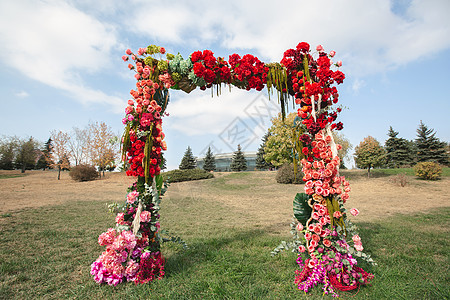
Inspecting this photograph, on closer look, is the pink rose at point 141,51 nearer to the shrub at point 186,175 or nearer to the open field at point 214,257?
the open field at point 214,257

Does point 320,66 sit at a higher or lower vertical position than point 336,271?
higher

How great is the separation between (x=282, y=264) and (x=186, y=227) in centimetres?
337

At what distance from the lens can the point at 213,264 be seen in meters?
3.42

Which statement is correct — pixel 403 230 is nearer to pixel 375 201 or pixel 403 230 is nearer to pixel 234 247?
pixel 234 247

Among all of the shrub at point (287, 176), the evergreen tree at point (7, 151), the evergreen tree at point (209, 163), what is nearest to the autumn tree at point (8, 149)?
the evergreen tree at point (7, 151)

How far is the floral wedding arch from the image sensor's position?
291cm

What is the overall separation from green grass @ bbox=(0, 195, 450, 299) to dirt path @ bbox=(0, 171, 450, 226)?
216 cm

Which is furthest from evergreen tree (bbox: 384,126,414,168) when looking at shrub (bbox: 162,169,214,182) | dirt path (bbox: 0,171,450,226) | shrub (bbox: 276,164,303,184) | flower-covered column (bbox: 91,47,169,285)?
flower-covered column (bbox: 91,47,169,285)

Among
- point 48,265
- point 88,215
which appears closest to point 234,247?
point 48,265

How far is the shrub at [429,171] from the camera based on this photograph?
1647cm

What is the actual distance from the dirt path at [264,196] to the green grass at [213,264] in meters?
2.16

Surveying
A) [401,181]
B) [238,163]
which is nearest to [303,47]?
[401,181]

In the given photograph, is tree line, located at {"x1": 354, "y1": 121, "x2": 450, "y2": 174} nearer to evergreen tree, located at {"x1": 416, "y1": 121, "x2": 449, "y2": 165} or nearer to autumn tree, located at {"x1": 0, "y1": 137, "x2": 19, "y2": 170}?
evergreen tree, located at {"x1": 416, "y1": 121, "x2": 449, "y2": 165}

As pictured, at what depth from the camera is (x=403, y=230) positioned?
5594 millimetres
